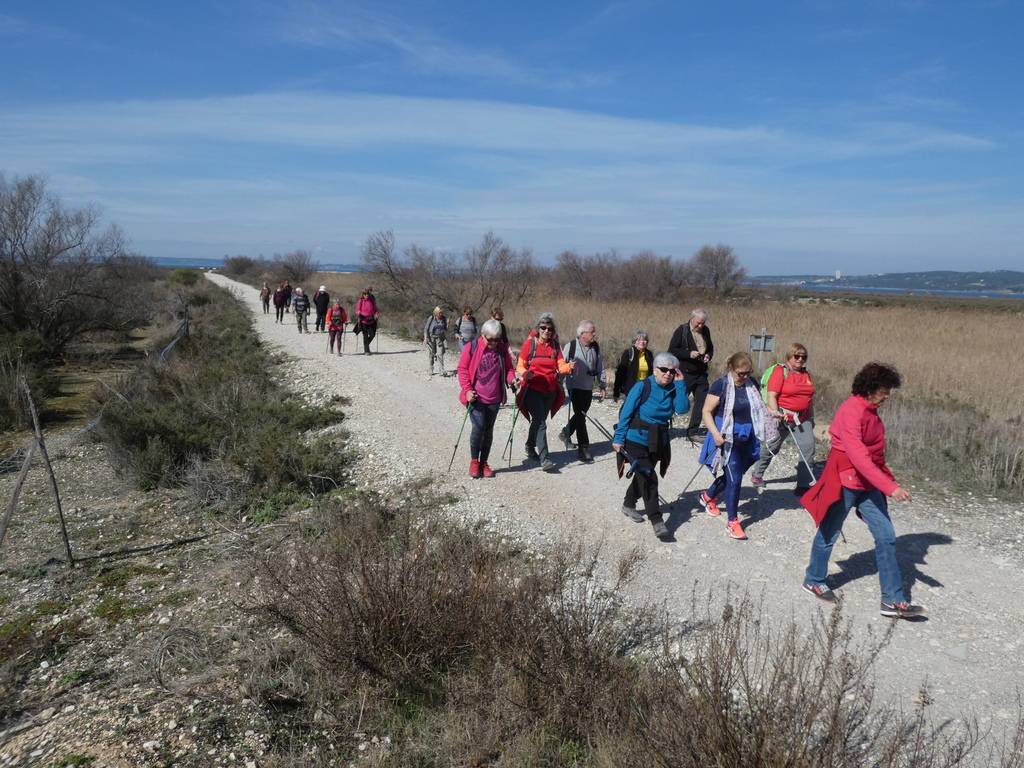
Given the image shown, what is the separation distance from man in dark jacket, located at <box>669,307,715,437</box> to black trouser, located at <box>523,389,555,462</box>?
7.57 feet

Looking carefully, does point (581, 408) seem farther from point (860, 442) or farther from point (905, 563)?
point (860, 442)

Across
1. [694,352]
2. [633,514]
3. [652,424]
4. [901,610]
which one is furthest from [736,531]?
[694,352]

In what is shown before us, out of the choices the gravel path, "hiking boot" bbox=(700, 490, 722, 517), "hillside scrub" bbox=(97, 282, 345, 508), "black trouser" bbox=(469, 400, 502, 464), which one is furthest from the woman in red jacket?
"hillside scrub" bbox=(97, 282, 345, 508)

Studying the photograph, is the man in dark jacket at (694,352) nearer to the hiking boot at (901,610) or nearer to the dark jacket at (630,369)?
the dark jacket at (630,369)

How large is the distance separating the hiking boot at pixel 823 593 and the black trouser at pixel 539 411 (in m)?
3.58

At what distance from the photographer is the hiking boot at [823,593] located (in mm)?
4805

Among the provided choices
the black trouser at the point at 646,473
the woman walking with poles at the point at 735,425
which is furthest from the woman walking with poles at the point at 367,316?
the woman walking with poles at the point at 735,425

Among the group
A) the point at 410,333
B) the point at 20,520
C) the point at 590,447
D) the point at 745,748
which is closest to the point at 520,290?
the point at 410,333

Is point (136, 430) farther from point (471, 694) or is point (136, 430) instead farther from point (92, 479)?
point (471, 694)

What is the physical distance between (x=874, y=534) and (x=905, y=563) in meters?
1.19

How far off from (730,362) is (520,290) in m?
22.4

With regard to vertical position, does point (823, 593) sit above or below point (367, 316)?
below

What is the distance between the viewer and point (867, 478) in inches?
174

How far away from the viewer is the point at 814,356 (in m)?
16.1
